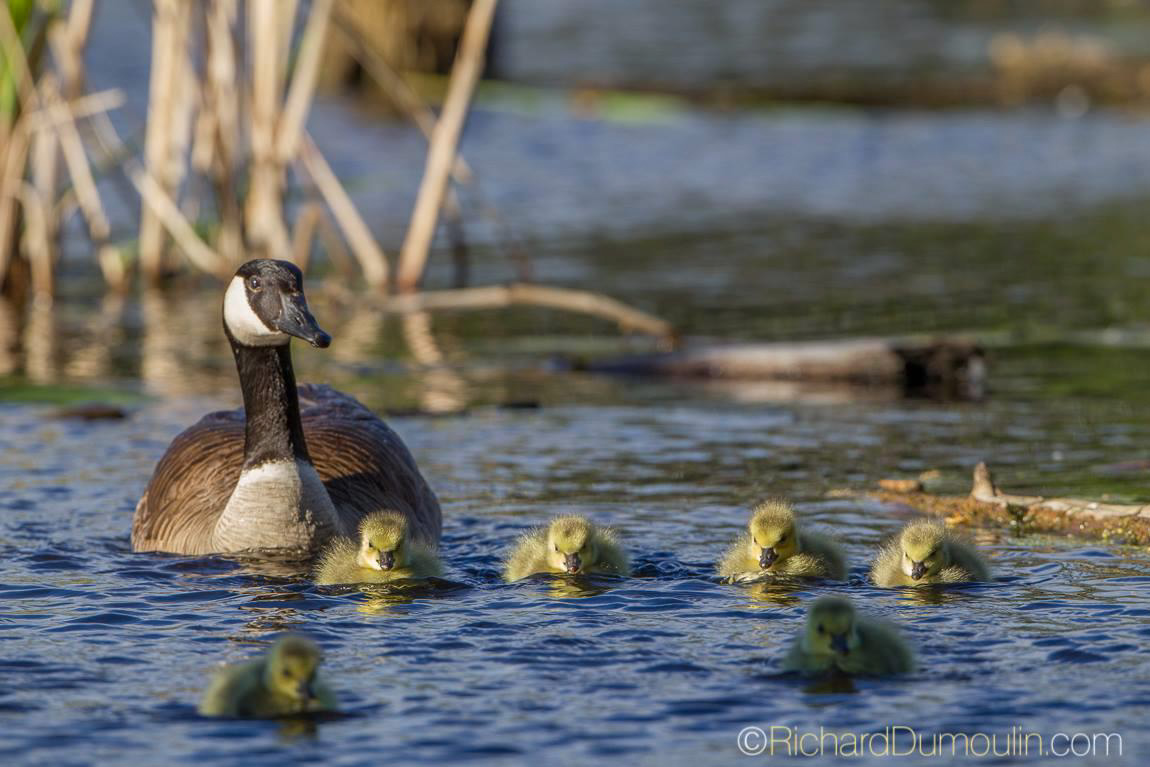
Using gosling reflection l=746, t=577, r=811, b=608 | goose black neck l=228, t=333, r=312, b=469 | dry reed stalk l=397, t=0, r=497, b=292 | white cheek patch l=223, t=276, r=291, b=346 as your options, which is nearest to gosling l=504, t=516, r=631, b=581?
gosling reflection l=746, t=577, r=811, b=608

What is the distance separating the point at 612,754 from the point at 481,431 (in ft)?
20.6

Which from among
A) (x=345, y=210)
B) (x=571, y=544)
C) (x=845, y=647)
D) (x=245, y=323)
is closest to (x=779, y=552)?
(x=571, y=544)

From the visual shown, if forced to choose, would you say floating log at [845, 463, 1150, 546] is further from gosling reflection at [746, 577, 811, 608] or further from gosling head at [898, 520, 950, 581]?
gosling reflection at [746, 577, 811, 608]

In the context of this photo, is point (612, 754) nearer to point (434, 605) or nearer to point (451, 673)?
point (451, 673)

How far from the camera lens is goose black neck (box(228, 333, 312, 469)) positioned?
8.72 meters

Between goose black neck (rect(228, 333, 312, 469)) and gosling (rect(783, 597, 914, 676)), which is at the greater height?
goose black neck (rect(228, 333, 312, 469))

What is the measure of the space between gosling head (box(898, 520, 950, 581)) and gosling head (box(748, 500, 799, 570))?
0.49 metres

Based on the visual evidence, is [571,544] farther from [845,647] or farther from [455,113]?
[455,113]

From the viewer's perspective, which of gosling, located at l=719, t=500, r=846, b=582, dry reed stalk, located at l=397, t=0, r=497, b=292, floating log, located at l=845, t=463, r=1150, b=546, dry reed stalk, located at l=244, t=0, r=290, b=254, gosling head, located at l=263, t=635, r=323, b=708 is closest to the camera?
gosling head, located at l=263, t=635, r=323, b=708

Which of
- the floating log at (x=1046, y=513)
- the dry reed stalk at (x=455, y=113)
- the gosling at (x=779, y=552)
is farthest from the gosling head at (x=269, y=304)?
the dry reed stalk at (x=455, y=113)

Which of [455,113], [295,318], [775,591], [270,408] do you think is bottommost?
[775,591]

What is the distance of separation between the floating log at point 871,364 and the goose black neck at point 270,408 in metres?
5.50

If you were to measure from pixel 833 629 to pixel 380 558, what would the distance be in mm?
2253

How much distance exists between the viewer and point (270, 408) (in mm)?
8750
